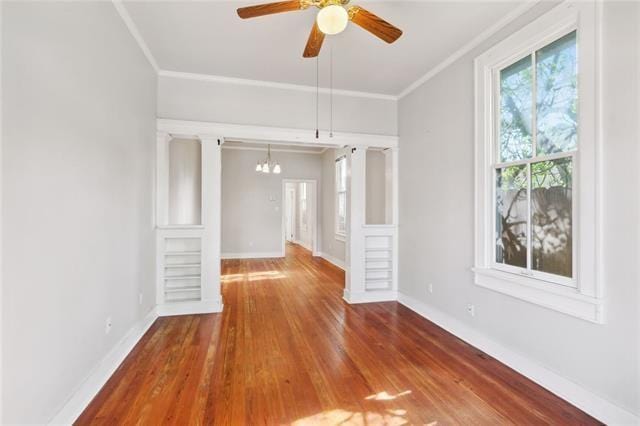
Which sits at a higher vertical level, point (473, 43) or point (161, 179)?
point (473, 43)

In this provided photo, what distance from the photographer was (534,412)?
194cm

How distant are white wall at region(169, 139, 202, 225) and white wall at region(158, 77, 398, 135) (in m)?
0.86

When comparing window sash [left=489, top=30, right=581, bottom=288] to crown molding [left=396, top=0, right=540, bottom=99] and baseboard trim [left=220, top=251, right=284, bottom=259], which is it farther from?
baseboard trim [left=220, top=251, right=284, bottom=259]

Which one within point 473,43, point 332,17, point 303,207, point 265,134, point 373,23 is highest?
point 473,43

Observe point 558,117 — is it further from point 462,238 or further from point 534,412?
point 534,412

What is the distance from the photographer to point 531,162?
93.2 inches

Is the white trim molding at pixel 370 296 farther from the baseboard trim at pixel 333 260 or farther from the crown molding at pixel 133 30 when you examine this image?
the crown molding at pixel 133 30

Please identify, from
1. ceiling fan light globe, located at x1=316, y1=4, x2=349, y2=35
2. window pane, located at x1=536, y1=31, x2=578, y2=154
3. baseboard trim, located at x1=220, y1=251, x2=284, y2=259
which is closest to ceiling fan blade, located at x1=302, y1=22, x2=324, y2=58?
ceiling fan light globe, located at x1=316, y1=4, x2=349, y2=35

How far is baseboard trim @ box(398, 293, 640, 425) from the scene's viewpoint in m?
1.81

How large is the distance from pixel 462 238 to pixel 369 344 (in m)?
1.45

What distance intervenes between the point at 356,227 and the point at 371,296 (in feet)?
3.36

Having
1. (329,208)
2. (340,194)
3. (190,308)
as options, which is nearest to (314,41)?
(190,308)

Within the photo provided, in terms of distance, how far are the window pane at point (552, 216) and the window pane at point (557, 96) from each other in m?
0.16

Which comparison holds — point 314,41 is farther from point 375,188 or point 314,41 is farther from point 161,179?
point 375,188
